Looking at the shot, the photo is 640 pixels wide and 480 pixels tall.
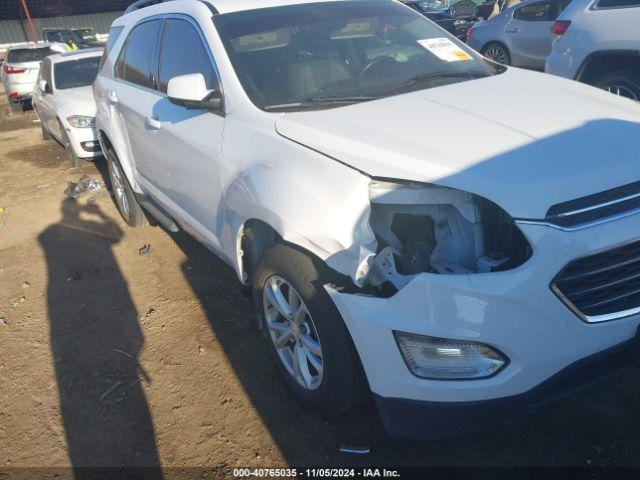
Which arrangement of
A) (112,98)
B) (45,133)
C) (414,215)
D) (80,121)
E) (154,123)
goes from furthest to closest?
(45,133)
(80,121)
(112,98)
(154,123)
(414,215)

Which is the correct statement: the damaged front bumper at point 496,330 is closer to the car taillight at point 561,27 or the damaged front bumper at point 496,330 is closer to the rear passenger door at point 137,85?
the rear passenger door at point 137,85

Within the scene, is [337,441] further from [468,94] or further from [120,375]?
[468,94]

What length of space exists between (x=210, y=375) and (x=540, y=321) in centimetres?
194

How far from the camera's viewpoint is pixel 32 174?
7730 mm

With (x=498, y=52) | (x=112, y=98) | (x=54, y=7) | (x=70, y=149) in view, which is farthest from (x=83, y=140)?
(x=54, y=7)

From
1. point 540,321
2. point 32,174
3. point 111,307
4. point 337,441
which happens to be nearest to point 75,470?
point 337,441

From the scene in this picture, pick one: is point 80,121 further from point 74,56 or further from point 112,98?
point 112,98

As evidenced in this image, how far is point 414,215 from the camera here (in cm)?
223

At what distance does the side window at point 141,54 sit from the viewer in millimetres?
3857

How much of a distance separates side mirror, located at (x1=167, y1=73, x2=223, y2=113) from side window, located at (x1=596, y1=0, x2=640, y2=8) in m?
4.30

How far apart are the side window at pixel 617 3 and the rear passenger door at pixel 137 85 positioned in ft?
14.1

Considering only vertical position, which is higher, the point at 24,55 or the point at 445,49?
the point at 445,49

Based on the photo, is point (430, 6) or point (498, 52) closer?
point (498, 52)

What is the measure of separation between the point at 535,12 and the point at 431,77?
7.17 metres
